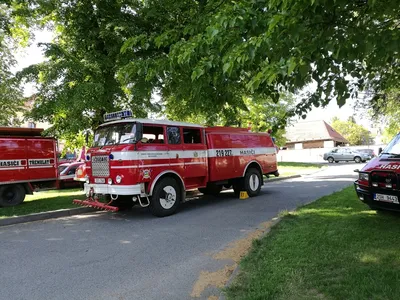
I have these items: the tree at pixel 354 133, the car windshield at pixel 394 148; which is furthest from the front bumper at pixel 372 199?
the tree at pixel 354 133

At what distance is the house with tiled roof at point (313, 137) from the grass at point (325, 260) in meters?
53.3

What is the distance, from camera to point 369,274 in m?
3.95

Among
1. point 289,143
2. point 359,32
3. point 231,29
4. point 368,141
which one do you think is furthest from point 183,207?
point 368,141

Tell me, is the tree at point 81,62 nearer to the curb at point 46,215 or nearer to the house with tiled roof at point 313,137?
the curb at point 46,215

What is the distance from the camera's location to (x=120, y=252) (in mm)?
5941

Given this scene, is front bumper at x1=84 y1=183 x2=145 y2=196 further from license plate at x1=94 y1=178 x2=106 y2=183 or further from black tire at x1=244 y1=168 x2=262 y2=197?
black tire at x1=244 y1=168 x2=262 y2=197

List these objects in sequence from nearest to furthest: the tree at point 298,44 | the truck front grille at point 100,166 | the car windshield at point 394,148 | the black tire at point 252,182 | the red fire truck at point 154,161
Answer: the tree at point 298,44, the car windshield at point 394,148, the red fire truck at point 154,161, the truck front grille at point 100,166, the black tire at point 252,182

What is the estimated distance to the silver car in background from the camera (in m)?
36.4

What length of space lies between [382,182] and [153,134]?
17.9 ft

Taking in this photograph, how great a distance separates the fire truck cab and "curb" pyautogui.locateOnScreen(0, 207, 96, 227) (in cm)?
743

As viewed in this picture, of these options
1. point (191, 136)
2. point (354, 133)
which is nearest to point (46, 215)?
point (191, 136)

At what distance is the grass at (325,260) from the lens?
11.9ft

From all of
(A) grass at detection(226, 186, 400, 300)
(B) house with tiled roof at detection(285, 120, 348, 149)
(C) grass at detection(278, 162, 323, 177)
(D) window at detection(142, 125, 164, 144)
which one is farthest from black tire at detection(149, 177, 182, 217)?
(B) house with tiled roof at detection(285, 120, 348, 149)

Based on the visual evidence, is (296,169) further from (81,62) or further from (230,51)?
(230,51)
